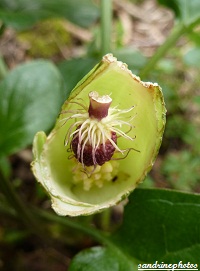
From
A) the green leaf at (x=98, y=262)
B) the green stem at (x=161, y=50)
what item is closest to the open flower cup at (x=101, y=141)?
the green leaf at (x=98, y=262)

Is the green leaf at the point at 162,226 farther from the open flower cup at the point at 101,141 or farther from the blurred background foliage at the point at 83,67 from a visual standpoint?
the blurred background foliage at the point at 83,67

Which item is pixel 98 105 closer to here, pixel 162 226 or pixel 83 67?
pixel 162 226

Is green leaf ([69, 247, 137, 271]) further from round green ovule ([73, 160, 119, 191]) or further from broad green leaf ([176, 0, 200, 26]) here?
broad green leaf ([176, 0, 200, 26])

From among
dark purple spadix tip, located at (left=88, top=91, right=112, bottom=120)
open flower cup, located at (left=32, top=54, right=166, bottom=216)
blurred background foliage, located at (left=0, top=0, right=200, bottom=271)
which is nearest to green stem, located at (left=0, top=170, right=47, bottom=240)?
blurred background foliage, located at (left=0, top=0, right=200, bottom=271)

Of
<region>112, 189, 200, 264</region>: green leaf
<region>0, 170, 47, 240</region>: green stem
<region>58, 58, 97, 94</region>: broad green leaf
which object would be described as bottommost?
<region>0, 170, 47, 240</region>: green stem

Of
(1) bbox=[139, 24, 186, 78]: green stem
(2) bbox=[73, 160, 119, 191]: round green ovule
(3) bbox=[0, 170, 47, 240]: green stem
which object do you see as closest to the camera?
(2) bbox=[73, 160, 119, 191]: round green ovule

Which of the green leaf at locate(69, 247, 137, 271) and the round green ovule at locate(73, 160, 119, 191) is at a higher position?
the round green ovule at locate(73, 160, 119, 191)

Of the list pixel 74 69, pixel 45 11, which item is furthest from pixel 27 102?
pixel 45 11
